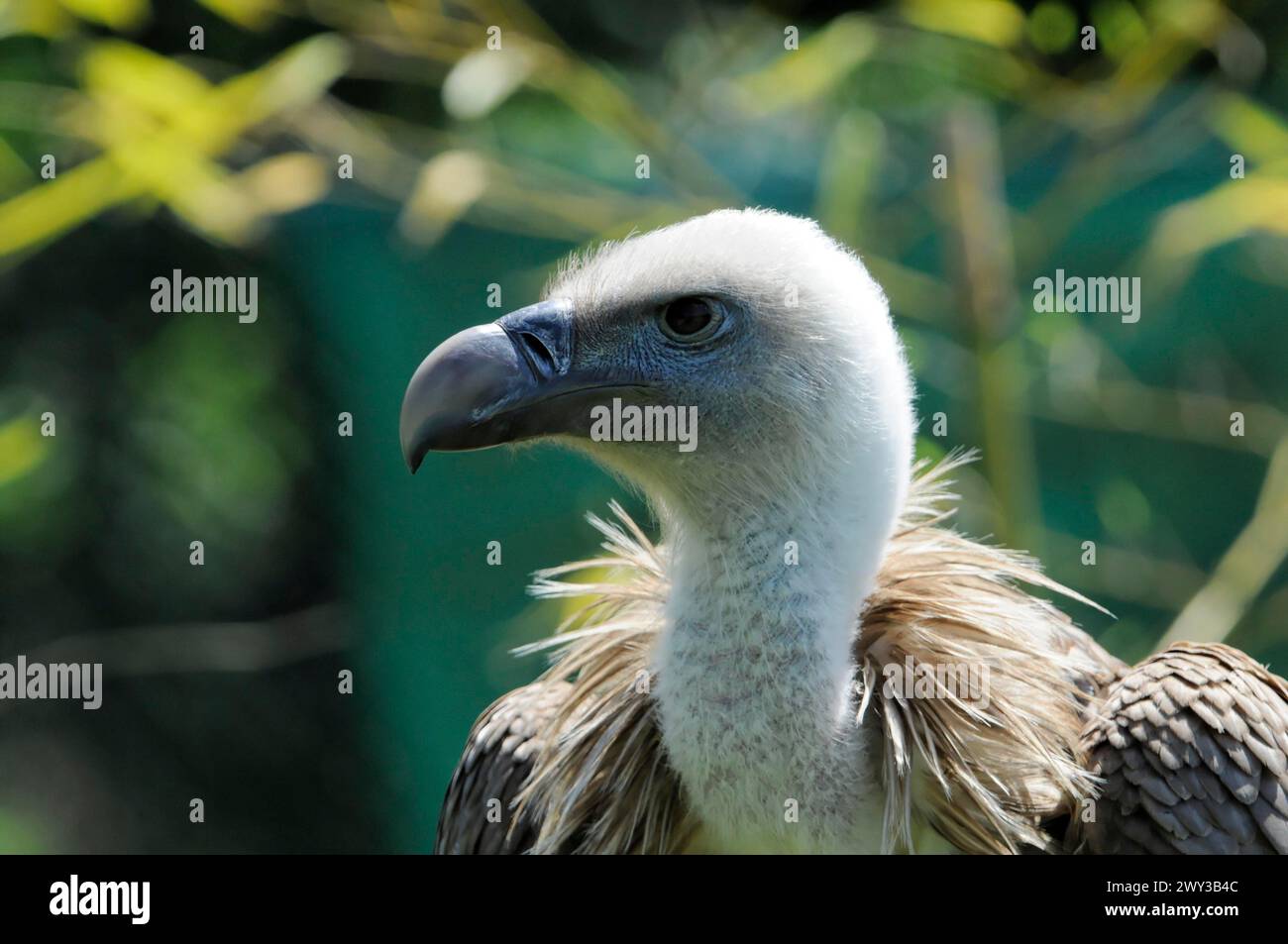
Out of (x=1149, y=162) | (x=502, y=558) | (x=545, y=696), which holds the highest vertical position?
(x=1149, y=162)

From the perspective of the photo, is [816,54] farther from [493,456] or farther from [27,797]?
[27,797]

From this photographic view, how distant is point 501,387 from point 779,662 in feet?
1.53

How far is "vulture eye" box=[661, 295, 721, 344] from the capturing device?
1876mm

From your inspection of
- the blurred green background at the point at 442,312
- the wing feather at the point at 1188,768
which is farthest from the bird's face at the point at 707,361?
the blurred green background at the point at 442,312

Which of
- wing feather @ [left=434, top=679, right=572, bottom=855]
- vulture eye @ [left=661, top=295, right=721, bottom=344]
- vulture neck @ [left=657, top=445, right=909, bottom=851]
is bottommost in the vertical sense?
wing feather @ [left=434, top=679, right=572, bottom=855]

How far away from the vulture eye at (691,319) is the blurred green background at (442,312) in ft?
4.04

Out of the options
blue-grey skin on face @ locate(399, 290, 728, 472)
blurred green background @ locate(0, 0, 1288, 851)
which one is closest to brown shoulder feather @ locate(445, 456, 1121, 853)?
blue-grey skin on face @ locate(399, 290, 728, 472)

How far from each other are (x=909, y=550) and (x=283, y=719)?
241 centimetres

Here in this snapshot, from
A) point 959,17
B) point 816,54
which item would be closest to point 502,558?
point 816,54

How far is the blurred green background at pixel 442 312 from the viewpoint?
3.10 metres

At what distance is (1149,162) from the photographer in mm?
3264

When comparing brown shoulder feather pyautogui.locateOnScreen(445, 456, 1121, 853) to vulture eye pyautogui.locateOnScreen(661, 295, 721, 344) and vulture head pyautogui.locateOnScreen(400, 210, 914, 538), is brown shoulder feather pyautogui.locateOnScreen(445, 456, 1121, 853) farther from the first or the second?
vulture eye pyautogui.locateOnScreen(661, 295, 721, 344)

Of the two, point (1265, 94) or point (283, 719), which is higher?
point (1265, 94)

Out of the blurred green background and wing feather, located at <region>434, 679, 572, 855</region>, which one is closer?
wing feather, located at <region>434, 679, 572, 855</region>
